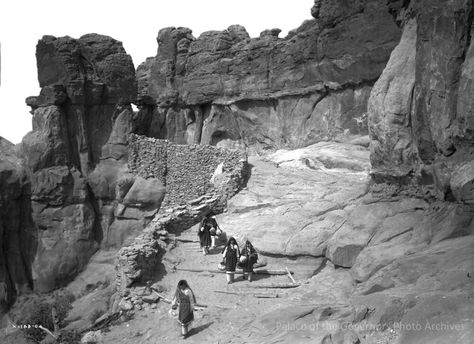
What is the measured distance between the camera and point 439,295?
29.2ft

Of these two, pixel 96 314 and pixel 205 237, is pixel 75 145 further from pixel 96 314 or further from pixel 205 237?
pixel 205 237

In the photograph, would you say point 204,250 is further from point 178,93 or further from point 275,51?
point 178,93

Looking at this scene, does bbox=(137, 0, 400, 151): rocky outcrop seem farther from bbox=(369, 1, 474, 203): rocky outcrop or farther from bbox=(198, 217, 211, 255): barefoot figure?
bbox=(198, 217, 211, 255): barefoot figure

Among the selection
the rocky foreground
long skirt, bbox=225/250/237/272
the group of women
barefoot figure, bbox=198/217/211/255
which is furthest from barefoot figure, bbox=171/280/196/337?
barefoot figure, bbox=198/217/211/255

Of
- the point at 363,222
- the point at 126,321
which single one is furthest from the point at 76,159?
the point at 363,222

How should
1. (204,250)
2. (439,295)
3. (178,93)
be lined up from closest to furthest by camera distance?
(439,295)
(204,250)
(178,93)

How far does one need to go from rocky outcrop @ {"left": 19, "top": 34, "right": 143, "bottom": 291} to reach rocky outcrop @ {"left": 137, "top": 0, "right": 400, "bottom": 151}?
1121 cm

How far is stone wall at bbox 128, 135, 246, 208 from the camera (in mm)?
22438

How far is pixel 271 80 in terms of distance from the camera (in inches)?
1500

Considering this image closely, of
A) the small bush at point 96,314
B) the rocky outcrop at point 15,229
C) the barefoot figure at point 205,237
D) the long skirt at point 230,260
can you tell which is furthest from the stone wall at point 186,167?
the small bush at point 96,314

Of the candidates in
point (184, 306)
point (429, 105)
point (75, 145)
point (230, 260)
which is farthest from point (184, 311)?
point (75, 145)

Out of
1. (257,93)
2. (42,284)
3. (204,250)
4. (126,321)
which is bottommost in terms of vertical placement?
(42,284)

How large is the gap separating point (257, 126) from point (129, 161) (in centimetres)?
1336

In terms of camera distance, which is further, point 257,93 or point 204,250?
point 257,93
